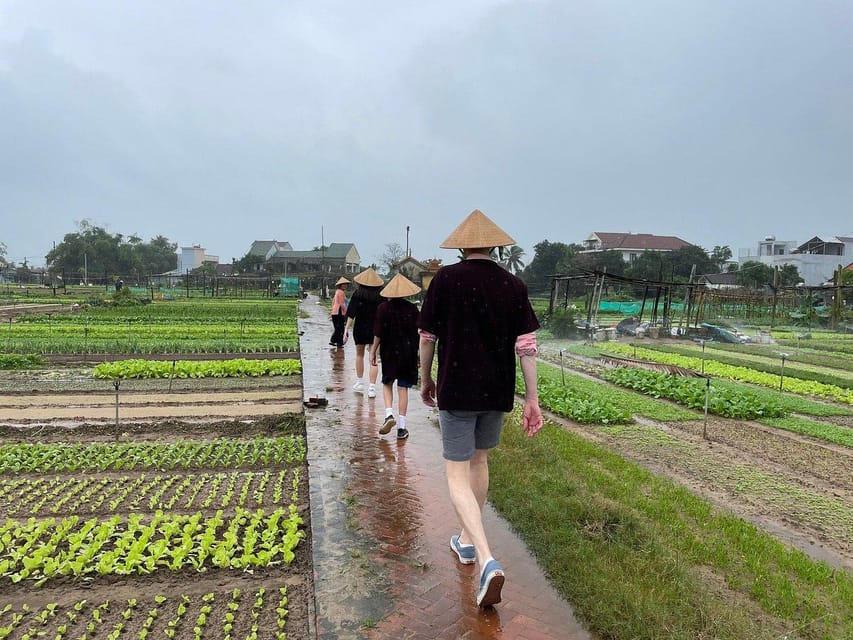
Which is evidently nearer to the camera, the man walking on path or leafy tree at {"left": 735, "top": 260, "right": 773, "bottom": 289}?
the man walking on path

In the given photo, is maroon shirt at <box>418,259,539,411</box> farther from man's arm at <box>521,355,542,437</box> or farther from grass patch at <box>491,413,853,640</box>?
grass patch at <box>491,413,853,640</box>

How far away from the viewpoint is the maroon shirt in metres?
3.19

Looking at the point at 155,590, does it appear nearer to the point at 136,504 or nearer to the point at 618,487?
the point at 136,504

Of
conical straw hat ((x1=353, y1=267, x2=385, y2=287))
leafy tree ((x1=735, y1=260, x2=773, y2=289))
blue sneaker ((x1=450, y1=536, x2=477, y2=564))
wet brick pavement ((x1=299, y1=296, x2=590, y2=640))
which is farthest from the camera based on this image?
leafy tree ((x1=735, y1=260, x2=773, y2=289))

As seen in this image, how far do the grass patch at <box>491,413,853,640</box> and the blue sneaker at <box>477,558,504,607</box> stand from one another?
486mm

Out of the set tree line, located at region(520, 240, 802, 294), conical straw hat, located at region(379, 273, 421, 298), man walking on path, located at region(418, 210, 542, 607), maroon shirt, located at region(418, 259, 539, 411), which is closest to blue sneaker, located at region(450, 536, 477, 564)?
man walking on path, located at region(418, 210, 542, 607)

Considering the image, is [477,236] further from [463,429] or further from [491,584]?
[491,584]

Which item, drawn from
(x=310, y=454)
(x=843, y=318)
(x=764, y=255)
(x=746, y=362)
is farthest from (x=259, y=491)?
(x=764, y=255)

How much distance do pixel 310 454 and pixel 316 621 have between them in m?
2.84

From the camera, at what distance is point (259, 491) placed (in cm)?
495

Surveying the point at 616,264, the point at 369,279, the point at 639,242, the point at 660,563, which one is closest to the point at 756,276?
the point at 616,264

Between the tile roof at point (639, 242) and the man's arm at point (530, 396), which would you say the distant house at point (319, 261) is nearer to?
the tile roof at point (639, 242)

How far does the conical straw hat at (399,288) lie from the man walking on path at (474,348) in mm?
3075

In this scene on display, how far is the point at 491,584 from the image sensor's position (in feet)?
9.62
